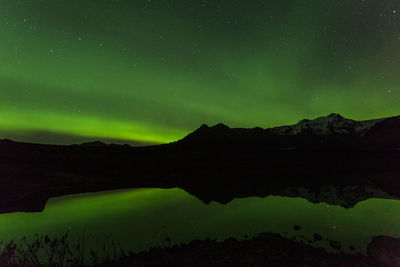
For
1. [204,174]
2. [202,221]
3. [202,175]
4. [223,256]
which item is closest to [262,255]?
[223,256]

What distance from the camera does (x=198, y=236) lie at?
15383 mm

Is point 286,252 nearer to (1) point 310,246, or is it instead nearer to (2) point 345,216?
(1) point 310,246

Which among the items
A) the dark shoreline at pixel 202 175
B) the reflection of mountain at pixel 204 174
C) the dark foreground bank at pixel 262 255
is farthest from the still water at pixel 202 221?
the reflection of mountain at pixel 204 174

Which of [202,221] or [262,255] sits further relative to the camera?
[202,221]

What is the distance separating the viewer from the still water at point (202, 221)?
50.0ft

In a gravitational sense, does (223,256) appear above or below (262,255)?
below

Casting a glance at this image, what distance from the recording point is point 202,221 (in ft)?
62.1

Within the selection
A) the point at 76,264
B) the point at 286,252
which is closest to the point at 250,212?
the point at 286,252

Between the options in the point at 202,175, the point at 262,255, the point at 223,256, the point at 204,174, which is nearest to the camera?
the point at 262,255

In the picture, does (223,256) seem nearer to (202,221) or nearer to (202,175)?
(202,221)

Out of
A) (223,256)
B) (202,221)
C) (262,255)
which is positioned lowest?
(202,221)

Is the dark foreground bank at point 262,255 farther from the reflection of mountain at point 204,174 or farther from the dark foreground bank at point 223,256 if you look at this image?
the reflection of mountain at point 204,174

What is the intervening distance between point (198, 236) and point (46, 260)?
892 cm

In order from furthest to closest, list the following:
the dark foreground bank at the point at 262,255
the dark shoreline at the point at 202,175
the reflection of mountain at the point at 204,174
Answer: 1. the reflection of mountain at the point at 204,174
2. the dark shoreline at the point at 202,175
3. the dark foreground bank at the point at 262,255
